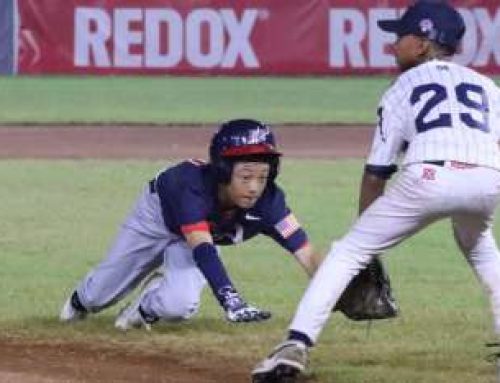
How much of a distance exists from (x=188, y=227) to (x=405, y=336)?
1.41 m

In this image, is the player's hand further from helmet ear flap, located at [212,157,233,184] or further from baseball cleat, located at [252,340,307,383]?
helmet ear flap, located at [212,157,233,184]

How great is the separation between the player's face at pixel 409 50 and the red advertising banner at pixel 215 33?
851 inches

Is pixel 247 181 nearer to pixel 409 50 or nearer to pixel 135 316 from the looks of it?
pixel 409 50

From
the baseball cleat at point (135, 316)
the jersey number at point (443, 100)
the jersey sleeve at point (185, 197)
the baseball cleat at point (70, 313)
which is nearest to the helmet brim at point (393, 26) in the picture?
the jersey number at point (443, 100)

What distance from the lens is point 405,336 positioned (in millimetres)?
8250

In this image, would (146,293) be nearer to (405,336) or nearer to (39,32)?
(405,336)

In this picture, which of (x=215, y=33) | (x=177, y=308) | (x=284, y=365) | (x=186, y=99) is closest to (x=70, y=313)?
(x=177, y=308)

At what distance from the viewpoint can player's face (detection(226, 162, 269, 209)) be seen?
733cm

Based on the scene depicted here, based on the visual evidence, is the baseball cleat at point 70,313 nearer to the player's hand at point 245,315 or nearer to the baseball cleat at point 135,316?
the baseball cleat at point 135,316

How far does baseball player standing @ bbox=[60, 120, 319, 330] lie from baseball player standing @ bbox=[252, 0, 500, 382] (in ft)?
0.95

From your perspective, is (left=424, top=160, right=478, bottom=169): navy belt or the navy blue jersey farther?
the navy blue jersey

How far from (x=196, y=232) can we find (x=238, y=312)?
25.5 inches

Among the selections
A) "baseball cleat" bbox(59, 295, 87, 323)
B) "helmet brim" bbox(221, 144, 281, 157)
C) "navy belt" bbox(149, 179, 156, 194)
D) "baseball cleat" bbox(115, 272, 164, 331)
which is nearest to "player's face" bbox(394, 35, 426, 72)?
"helmet brim" bbox(221, 144, 281, 157)

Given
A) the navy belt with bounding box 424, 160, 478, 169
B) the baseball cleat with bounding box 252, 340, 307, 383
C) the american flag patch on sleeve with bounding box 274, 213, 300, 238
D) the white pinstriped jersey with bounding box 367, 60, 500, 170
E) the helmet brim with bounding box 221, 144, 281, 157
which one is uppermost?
the white pinstriped jersey with bounding box 367, 60, 500, 170
